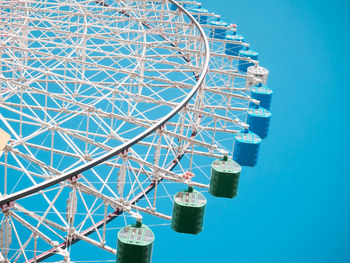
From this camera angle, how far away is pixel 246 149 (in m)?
25.9

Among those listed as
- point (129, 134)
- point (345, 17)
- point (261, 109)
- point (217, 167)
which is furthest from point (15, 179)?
point (345, 17)

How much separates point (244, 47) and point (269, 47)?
24622mm

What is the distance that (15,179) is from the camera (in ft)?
158

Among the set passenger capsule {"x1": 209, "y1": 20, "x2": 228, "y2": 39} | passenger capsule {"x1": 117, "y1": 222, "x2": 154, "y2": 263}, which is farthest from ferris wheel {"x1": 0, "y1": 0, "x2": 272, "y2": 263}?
→ passenger capsule {"x1": 209, "y1": 20, "x2": 228, "y2": 39}

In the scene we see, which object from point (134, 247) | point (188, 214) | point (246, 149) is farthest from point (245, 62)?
point (134, 247)

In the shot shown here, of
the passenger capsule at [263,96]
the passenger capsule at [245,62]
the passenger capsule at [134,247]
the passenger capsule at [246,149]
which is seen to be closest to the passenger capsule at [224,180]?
the passenger capsule at [246,149]

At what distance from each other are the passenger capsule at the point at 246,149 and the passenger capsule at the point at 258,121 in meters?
2.75

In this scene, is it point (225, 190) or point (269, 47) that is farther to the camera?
point (269, 47)

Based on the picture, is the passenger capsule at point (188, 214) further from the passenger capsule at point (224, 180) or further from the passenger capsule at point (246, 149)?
the passenger capsule at point (246, 149)

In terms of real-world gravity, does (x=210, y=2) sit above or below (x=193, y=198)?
above

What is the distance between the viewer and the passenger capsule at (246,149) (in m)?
25.8

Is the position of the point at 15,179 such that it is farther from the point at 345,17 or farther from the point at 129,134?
the point at 345,17

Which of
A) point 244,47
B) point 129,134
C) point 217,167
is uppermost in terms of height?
point 244,47

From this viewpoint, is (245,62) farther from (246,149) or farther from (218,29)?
(246,149)
